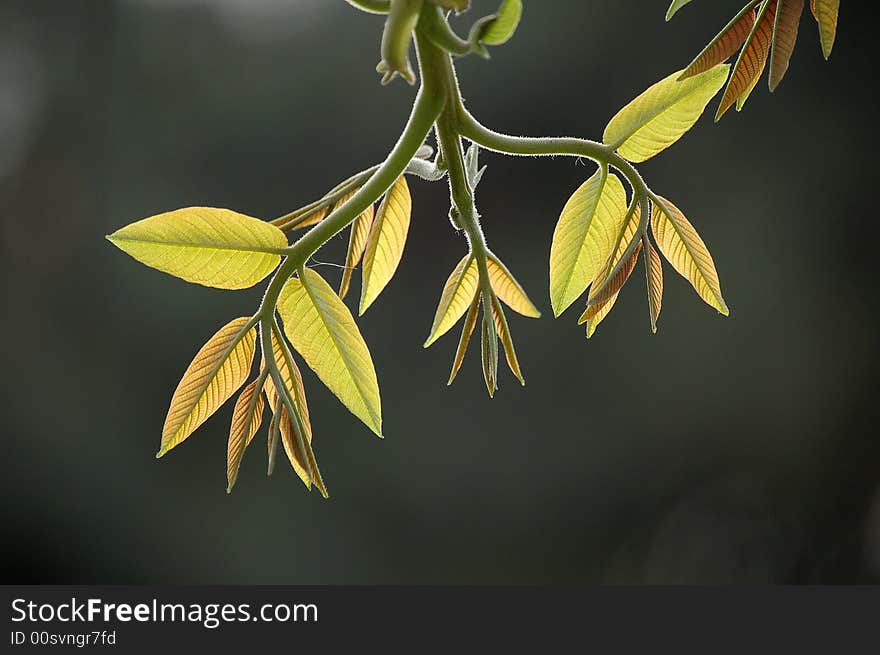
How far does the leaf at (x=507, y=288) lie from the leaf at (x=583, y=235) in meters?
0.03

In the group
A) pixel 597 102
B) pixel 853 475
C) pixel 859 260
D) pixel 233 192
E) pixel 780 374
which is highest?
pixel 597 102

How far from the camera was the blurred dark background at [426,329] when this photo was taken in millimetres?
1649

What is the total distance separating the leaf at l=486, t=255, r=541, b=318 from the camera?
28cm

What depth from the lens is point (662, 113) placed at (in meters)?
0.24

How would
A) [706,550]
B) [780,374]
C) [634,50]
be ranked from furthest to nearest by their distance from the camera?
[706,550], [780,374], [634,50]

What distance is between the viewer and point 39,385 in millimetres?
1771

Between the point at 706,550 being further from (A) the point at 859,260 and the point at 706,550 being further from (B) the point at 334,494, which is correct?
(B) the point at 334,494

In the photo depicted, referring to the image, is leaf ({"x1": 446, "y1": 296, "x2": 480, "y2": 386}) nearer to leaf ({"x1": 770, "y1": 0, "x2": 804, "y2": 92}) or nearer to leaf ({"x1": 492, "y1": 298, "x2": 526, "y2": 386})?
leaf ({"x1": 492, "y1": 298, "x2": 526, "y2": 386})

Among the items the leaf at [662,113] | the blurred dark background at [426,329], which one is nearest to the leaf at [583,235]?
the leaf at [662,113]

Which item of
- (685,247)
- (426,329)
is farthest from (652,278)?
(426,329)

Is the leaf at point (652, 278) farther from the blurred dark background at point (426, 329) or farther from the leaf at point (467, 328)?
the blurred dark background at point (426, 329)

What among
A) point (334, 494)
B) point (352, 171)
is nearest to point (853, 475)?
point (334, 494)

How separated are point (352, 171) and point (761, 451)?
1.20 meters

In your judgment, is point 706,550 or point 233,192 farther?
point 706,550
